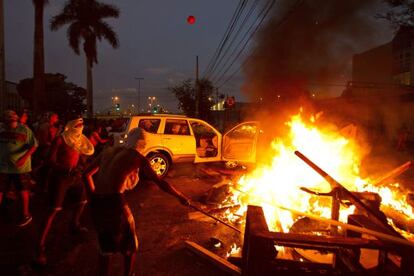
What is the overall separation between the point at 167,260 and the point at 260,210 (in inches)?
73.1

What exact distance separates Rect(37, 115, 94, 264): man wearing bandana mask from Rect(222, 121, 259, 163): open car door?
5515mm

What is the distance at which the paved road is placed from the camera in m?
4.00

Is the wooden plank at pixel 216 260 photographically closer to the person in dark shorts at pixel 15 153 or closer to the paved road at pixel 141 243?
the paved road at pixel 141 243

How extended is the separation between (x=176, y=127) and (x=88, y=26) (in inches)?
873

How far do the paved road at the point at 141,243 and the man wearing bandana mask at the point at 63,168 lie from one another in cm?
33

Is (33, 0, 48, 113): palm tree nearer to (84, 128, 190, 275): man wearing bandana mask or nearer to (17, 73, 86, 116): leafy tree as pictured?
(84, 128, 190, 275): man wearing bandana mask

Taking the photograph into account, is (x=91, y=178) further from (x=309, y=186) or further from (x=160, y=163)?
(x=160, y=163)

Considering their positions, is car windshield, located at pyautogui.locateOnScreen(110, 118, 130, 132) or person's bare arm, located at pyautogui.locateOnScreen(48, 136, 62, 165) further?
car windshield, located at pyautogui.locateOnScreen(110, 118, 130, 132)

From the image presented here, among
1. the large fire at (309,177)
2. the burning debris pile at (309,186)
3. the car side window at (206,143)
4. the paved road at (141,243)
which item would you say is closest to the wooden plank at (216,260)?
the paved road at (141,243)

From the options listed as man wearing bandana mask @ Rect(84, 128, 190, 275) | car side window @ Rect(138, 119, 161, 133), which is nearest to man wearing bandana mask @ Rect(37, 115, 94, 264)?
man wearing bandana mask @ Rect(84, 128, 190, 275)

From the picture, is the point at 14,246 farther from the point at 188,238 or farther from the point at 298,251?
the point at 298,251

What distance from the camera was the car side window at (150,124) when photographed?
9227 millimetres

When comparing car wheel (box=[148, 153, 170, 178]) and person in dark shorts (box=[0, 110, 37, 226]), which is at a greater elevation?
person in dark shorts (box=[0, 110, 37, 226])

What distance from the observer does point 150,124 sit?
9289 millimetres
